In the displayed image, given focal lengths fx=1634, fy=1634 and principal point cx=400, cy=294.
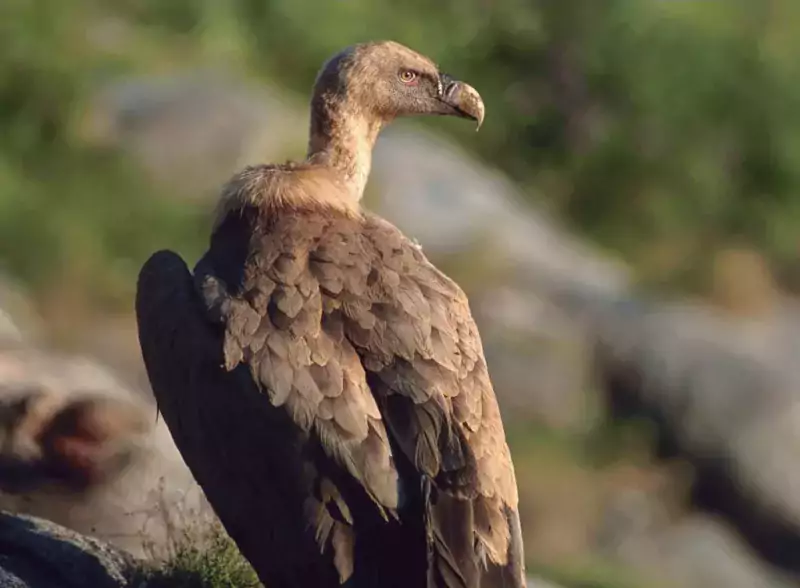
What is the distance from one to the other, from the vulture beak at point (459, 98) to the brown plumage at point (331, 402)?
1.31m

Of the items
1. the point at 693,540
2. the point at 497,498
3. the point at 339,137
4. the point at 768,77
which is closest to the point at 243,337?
the point at 497,498

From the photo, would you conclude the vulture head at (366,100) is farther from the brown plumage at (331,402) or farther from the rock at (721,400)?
the rock at (721,400)

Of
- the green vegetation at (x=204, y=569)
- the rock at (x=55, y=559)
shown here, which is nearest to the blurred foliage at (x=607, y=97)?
the green vegetation at (x=204, y=569)

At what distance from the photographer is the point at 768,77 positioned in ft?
103

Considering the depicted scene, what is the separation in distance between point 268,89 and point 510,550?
776 inches

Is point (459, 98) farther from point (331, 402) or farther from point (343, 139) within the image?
point (331, 402)

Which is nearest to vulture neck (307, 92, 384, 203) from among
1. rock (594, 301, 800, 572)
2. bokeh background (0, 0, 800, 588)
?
bokeh background (0, 0, 800, 588)

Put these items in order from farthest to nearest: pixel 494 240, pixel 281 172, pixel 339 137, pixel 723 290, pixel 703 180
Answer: pixel 703 180
pixel 723 290
pixel 494 240
pixel 339 137
pixel 281 172

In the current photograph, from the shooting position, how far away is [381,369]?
6324 mm

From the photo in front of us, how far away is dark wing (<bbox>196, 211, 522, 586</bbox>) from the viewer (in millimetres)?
6090

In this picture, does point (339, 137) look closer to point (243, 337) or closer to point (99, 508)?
point (243, 337)

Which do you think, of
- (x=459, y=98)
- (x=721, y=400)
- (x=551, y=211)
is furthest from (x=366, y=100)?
(x=551, y=211)

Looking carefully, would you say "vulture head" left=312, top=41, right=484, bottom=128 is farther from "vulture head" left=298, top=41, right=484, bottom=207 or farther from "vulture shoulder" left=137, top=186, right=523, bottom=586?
"vulture shoulder" left=137, top=186, right=523, bottom=586

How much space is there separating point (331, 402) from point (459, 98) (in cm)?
257
